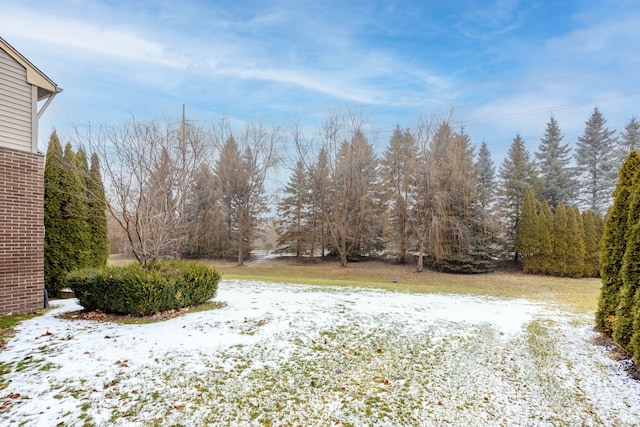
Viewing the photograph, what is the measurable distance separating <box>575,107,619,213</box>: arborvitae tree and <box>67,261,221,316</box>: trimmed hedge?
27772 mm

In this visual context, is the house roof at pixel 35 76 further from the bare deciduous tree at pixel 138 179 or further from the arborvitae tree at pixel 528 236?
the arborvitae tree at pixel 528 236

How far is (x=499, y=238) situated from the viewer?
1830cm

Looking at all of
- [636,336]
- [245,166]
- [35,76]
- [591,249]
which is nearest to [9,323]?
[35,76]

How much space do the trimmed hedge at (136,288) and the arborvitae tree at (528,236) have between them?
18.4 metres

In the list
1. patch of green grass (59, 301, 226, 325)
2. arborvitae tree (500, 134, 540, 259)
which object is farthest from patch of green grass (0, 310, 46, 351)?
arborvitae tree (500, 134, 540, 259)

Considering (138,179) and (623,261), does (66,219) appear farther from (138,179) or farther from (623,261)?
(623,261)

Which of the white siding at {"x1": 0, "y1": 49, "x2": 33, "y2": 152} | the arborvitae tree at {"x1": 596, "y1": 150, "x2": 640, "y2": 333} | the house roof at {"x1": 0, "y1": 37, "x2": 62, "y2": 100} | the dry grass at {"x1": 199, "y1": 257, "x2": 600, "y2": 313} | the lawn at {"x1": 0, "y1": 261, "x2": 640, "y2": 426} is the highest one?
the house roof at {"x1": 0, "y1": 37, "x2": 62, "y2": 100}

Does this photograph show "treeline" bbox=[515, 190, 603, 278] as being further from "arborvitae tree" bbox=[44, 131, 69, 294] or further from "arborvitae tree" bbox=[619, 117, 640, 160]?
"arborvitae tree" bbox=[44, 131, 69, 294]

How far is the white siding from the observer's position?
17.2 ft

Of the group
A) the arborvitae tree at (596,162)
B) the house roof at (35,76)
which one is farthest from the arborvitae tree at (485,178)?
the house roof at (35,76)

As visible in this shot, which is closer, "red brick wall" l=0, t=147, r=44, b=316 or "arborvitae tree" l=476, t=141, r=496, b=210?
"red brick wall" l=0, t=147, r=44, b=316

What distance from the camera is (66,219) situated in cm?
700

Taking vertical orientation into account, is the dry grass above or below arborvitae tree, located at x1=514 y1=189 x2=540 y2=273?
below

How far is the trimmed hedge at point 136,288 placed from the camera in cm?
513
